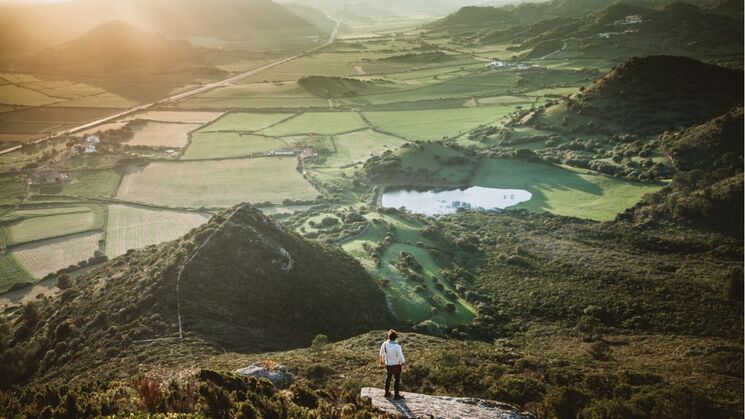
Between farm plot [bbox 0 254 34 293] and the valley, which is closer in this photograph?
the valley

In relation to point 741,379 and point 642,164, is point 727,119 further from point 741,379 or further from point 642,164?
point 741,379

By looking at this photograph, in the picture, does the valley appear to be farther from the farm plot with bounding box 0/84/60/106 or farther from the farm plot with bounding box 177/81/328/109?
the farm plot with bounding box 177/81/328/109

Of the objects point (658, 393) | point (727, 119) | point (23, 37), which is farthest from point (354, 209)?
point (23, 37)

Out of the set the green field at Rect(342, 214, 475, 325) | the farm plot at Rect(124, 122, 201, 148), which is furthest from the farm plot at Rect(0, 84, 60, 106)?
the green field at Rect(342, 214, 475, 325)

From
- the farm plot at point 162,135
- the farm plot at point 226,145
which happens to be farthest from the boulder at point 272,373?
the farm plot at point 162,135

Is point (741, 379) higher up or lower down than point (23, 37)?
lower down

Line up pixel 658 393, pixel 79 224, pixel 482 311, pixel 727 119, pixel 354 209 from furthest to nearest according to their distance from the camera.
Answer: pixel 727 119 → pixel 354 209 → pixel 79 224 → pixel 482 311 → pixel 658 393

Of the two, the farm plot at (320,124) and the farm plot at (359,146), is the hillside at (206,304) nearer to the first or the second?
the farm plot at (359,146)
